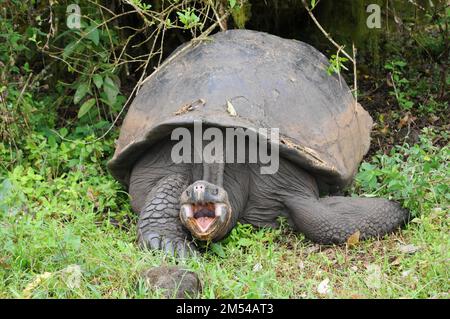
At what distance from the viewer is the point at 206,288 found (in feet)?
12.3

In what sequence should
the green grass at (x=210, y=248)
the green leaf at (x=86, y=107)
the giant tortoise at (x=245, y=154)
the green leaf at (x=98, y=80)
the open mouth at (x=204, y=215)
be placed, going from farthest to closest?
the green leaf at (x=86, y=107) → the green leaf at (x=98, y=80) → the giant tortoise at (x=245, y=154) → the open mouth at (x=204, y=215) → the green grass at (x=210, y=248)

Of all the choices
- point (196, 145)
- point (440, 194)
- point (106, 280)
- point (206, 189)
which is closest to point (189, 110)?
point (196, 145)

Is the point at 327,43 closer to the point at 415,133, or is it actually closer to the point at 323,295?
the point at 415,133

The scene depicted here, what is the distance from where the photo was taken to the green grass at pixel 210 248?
3.77 meters

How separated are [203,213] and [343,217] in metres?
0.83

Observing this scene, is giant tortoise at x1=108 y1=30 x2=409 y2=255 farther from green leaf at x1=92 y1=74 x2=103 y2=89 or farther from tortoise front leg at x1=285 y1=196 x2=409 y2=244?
green leaf at x1=92 y1=74 x2=103 y2=89

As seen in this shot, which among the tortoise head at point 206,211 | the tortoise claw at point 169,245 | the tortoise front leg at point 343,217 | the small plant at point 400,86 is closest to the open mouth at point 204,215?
the tortoise head at point 206,211

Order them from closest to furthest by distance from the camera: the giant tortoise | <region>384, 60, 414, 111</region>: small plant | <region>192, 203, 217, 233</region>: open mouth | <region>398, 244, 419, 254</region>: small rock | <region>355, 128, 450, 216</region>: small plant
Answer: <region>398, 244, 419, 254</region>: small rock < <region>192, 203, 217, 233</region>: open mouth < the giant tortoise < <region>355, 128, 450, 216</region>: small plant < <region>384, 60, 414, 111</region>: small plant

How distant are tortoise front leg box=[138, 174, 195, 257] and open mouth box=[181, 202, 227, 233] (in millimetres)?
140

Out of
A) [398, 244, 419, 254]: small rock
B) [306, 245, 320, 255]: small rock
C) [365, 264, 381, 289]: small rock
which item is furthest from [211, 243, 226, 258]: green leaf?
[398, 244, 419, 254]: small rock

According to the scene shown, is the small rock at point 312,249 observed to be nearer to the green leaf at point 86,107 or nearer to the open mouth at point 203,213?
the open mouth at point 203,213

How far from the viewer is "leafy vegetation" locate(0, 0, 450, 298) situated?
3.85 meters

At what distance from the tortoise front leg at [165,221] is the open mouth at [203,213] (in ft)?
0.46

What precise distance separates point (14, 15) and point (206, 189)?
237 centimetres
